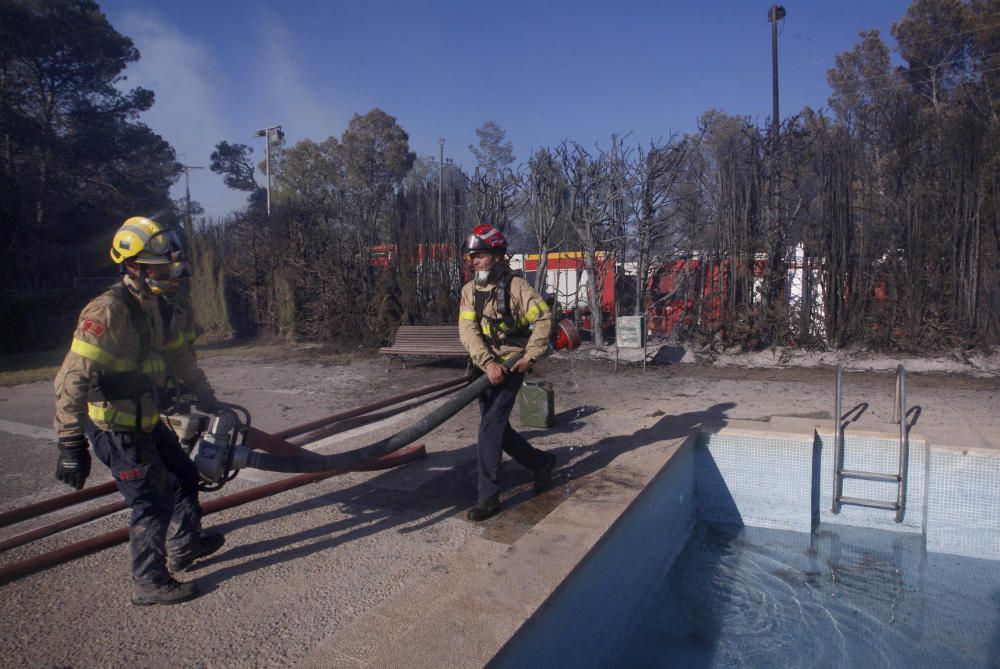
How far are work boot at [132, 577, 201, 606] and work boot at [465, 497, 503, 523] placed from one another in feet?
5.76

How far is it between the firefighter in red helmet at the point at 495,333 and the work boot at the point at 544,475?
0.52 meters

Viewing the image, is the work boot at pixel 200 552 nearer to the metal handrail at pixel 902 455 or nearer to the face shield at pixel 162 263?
the face shield at pixel 162 263

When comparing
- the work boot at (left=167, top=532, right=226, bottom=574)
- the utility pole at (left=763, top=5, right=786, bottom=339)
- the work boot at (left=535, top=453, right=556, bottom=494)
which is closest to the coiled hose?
the work boot at (left=167, top=532, right=226, bottom=574)

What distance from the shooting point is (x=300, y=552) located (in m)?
4.12

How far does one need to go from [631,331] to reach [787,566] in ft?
17.5

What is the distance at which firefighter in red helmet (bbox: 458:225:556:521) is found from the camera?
14.8ft

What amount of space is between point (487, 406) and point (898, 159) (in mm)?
8747

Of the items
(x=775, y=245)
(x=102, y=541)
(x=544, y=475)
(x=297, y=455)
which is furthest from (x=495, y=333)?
(x=775, y=245)

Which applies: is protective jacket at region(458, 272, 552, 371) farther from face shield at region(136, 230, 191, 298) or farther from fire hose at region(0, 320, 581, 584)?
face shield at region(136, 230, 191, 298)

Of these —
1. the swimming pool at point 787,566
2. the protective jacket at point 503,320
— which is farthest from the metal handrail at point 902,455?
the protective jacket at point 503,320

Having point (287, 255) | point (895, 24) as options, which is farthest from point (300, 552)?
point (895, 24)

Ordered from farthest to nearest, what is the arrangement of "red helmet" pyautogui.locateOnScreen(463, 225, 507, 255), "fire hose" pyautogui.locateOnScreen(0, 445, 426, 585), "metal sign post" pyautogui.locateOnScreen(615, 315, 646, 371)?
"metal sign post" pyautogui.locateOnScreen(615, 315, 646, 371)
"red helmet" pyautogui.locateOnScreen(463, 225, 507, 255)
"fire hose" pyautogui.locateOnScreen(0, 445, 426, 585)

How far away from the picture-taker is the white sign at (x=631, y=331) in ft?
33.9

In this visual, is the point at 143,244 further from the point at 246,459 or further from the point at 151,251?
the point at 246,459
